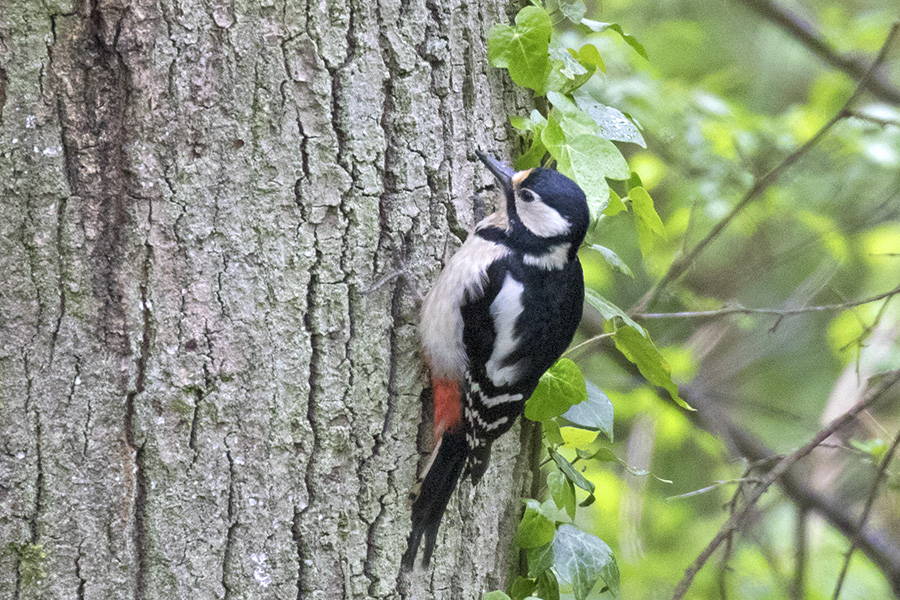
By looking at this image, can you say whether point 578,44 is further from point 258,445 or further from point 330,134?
point 258,445

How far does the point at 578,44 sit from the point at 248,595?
242 centimetres

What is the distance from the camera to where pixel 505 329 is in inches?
78.7

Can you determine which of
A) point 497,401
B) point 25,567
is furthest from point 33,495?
point 497,401

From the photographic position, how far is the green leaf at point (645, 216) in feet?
6.48

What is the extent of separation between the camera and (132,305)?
1.55 m

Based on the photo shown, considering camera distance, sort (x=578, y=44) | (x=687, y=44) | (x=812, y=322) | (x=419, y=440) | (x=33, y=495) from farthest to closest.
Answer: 1. (x=812, y=322)
2. (x=687, y=44)
3. (x=578, y=44)
4. (x=419, y=440)
5. (x=33, y=495)

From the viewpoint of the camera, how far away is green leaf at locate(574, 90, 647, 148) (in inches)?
76.7

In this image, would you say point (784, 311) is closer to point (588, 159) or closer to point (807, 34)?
point (588, 159)

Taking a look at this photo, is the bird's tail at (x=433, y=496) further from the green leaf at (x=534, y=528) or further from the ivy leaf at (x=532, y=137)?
the ivy leaf at (x=532, y=137)

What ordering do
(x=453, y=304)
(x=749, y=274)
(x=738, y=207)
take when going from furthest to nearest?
(x=749, y=274)
(x=738, y=207)
(x=453, y=304)

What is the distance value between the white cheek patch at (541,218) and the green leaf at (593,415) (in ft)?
1.46

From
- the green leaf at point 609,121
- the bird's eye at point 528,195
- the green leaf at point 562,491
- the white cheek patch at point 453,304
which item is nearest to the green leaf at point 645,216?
the green leaf at point 609,121

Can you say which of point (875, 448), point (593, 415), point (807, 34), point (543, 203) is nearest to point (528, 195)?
point (543, 203)

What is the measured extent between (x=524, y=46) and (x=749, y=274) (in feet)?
8.68
